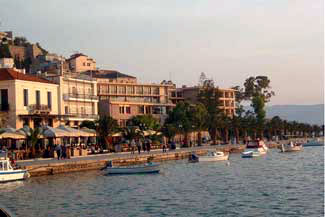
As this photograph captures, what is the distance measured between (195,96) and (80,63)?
27.7m

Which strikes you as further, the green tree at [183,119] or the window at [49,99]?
the green tree at [183,119]

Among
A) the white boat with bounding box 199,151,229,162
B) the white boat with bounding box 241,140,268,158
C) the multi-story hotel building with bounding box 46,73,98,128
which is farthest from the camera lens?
the white boat with bounding box 241,140,268,158

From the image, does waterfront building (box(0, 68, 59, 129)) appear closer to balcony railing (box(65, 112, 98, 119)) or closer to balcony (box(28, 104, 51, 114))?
balcony (box(28, 104, 51, 114))

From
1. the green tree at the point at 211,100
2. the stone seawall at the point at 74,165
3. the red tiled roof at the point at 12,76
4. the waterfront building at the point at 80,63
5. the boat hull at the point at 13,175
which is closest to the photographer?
the boat hull at the point at 13,175

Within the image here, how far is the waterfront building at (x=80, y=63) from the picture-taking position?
13235 cm

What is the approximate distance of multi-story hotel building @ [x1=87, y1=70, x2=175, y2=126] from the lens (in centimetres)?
10525

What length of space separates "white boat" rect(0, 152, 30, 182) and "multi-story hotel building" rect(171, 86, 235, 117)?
91671 millimetres

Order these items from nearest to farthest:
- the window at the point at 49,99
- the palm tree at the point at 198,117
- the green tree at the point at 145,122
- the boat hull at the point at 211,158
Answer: the boat hull at the point at 211,158, the window at the point at 49,99, the green tree at the point at 145,122, the palm tree at the point at 198,117

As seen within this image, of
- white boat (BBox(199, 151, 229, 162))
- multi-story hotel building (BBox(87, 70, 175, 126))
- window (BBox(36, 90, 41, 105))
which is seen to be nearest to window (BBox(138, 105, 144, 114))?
multi-story hotel building (BBox(87, 70, 175, 126))

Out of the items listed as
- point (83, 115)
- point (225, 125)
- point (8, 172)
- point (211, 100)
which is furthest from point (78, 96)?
point (211, 100)

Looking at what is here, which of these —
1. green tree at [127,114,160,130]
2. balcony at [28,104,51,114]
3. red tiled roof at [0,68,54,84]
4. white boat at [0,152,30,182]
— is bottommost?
white boat at [0,152,30,182]

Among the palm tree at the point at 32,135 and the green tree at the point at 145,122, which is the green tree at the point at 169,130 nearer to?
the green tree at the point at 145,122

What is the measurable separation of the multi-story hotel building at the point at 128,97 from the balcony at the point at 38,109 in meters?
28.5

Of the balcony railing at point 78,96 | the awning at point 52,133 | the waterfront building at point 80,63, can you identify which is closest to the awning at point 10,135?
the awning at point 52,133
